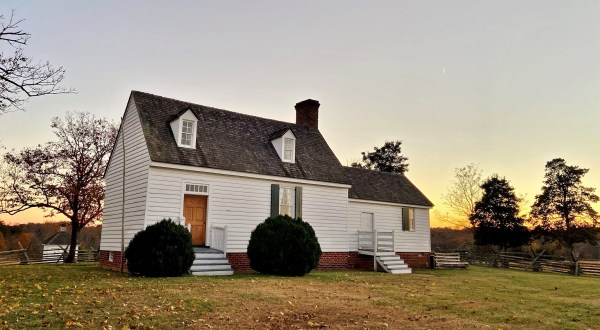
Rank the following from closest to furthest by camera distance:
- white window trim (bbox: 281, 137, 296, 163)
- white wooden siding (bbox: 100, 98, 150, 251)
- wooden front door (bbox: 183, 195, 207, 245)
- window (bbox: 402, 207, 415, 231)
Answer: white wooden siding (bbox: 100, 98, 150, 251) < wooden front door (bbox: 183, 195, 207, 245) < white window trim (bbox: 281, 137, 296, 163) < window (bbox: 402, 207, 415, 231)

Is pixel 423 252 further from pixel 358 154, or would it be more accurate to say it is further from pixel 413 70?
pixel 358 154

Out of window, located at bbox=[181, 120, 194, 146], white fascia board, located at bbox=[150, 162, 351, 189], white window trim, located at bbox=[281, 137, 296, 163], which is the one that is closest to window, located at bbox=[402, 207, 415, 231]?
white fascia board, located at bbox=[150, 162, 351, 189]

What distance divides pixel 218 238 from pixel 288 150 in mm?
5880

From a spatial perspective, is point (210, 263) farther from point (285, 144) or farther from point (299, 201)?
point (285, 144)

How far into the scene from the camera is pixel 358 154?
5028 cm

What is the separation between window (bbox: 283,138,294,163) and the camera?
20.4 meters

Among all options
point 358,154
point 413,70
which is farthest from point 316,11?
point 358,154

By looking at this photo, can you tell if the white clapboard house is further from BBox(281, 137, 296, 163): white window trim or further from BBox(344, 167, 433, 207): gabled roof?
BBox(344, 167, 433, 207): gabled roof

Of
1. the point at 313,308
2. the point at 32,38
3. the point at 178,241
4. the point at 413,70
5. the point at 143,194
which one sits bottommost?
the point at 313,308

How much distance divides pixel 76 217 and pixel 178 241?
1850 centimetres

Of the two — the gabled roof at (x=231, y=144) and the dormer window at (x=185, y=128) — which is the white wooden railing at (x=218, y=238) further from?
the dormer window at (x=185, y=128)

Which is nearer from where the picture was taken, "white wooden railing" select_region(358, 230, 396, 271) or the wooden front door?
the wooden front door

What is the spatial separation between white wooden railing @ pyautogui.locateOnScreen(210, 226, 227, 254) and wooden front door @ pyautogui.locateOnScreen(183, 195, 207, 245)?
428 millimetres

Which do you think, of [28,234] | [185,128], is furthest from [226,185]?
[28,234]
